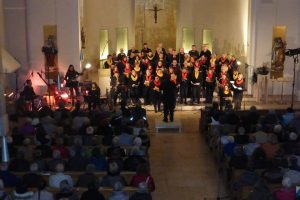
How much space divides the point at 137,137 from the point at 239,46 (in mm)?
12181

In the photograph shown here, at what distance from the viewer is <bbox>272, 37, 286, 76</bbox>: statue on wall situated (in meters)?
21.3

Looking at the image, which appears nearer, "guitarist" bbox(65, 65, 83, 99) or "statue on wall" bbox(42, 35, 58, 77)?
"guitarist" bbox(65, 65, 83, 99)

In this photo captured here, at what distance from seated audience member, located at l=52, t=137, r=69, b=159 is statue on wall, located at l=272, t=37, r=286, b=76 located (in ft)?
37.7

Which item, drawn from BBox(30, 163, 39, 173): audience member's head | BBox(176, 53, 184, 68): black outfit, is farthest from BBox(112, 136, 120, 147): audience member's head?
BBox(176, 53, 184, 68): black outfit

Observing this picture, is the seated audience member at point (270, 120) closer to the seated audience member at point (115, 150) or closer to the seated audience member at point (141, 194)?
the seated audience member at point (115, 150)

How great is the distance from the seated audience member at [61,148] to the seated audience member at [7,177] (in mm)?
1532

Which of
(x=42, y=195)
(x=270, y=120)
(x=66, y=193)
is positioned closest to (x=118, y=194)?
(x=66, y=193)

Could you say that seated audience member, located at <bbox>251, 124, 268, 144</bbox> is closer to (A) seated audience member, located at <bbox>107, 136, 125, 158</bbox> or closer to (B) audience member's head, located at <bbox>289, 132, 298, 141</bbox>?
(B) audience member's head, located at <bbox>289, 132, 298, 141</bbox>

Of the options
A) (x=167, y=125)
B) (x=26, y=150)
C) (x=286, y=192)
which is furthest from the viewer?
(x=167, y=125)

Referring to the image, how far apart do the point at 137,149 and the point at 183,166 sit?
8.20 feet

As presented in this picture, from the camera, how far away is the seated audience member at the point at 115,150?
457 inches

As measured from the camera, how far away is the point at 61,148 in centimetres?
1220

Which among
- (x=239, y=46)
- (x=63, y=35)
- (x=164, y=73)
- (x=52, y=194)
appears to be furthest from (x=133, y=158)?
(x=239, y=46)

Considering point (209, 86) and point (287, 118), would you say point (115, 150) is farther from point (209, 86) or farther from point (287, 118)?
point (209, 86)
